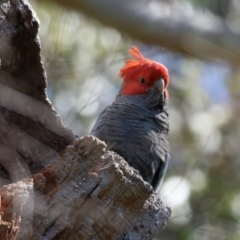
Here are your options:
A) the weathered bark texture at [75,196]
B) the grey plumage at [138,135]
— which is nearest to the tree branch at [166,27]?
the weathered bark texture at [75,196]

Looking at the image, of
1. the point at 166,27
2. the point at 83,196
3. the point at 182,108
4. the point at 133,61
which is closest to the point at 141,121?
the point at 133,61

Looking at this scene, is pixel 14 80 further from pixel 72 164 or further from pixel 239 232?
pixel 239 232

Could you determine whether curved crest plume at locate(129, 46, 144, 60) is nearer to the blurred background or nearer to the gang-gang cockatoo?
the gang-gang cockatoo

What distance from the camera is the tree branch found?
273 cm

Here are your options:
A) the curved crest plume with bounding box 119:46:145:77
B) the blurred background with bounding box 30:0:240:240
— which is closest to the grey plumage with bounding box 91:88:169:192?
the curved crest plume with bounding box 119:46:145:77

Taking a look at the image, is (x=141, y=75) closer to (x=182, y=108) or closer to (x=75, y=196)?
(x=75, y=196)

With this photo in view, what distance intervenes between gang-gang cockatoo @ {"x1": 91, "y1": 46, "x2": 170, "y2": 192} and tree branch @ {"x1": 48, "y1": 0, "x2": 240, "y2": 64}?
101 centimetres

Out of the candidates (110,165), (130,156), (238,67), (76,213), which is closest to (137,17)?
(238,67)

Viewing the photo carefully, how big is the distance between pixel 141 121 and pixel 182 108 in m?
2.98

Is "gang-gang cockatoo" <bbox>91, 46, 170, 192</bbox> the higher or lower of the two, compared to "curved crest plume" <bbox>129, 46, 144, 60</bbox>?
lower

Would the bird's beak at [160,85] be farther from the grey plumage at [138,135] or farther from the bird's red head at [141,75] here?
the grey plumage at [138,135]

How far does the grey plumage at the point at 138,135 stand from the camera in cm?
389

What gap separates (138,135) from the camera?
3.94 m

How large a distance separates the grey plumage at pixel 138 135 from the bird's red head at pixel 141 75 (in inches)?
8.2
